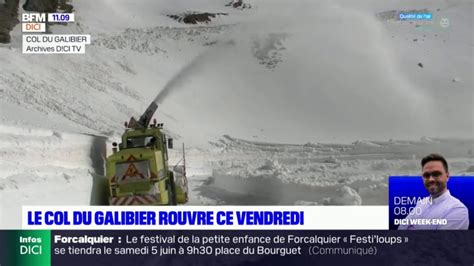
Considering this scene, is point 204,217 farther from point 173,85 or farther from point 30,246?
point 30,246

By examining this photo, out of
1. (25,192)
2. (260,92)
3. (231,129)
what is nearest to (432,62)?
(260,92)

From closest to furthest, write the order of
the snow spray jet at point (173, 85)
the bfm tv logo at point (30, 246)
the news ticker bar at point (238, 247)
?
the news ticker bar at point (238, 247) → the bfm tv logo at point (30, 246) → the snow spray jet at point (173, 85)

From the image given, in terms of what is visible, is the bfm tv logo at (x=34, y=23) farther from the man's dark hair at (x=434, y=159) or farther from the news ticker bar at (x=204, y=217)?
the man's dark hair at (x=434, y=159)

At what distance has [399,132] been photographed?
596cm

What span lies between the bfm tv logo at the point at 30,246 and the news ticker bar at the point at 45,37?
A: 1.85 m

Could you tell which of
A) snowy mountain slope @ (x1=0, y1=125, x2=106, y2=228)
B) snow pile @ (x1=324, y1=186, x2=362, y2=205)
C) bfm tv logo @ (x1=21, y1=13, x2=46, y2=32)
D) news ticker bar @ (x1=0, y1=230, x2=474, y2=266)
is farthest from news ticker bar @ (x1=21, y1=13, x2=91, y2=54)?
snow pile @ (x1=324, y1=186, x2=362, y2=205)

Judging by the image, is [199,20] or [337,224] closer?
[337,224]

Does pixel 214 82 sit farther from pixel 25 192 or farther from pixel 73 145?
pixel 25 192

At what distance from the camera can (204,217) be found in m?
5.82

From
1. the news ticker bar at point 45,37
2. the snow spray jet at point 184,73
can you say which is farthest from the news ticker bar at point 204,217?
the news ticker bar at point 45,37

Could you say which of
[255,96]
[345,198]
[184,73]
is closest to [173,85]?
[184,73]

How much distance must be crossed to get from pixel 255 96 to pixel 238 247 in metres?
1.53

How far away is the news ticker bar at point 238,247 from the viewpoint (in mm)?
5738

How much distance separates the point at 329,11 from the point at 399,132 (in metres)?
1.42
